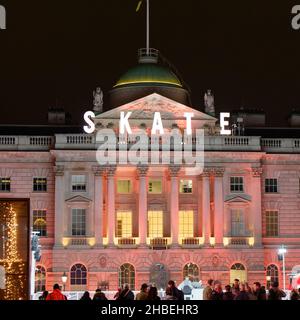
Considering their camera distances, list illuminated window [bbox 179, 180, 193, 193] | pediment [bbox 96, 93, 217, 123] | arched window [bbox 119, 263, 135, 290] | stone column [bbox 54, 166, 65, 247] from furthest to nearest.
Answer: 1. illuminated window [bbox 179, 180, 193, 193]
2. pediment [bbox 96, 93, 217, 123]
3. arched window [bbox 119, 263, 135, 290]
4. stone column [bbox 54, 166, 65, 247]

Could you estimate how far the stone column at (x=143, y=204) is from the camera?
81.3 metres

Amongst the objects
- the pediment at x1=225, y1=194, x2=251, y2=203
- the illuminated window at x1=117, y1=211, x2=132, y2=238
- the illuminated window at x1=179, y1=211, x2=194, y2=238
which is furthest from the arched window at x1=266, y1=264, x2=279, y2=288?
the illuminated window at x1=117, y1=211, x2=132, y2=238

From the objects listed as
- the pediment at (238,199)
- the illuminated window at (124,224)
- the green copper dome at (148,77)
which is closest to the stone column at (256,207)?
the pediment at (238,199)

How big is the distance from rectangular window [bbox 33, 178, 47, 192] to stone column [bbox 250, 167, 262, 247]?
16898mm

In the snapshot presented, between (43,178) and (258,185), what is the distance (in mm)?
17490

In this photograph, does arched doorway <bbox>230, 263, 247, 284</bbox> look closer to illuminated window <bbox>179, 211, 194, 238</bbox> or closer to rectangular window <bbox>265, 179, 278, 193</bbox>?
illuminated window <bbox>179, 211, 194, 238</bbox>

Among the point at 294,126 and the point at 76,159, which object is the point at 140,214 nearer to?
the point at 76,159

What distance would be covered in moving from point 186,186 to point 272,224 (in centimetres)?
775

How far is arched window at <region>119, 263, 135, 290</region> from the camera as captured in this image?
268ft

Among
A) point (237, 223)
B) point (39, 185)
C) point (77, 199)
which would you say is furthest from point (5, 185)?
point (237, 223)

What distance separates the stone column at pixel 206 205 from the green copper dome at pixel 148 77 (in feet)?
34.7

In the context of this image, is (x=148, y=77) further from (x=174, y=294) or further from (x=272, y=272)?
(x=174, y=294)

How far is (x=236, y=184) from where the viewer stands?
83.5 metres
